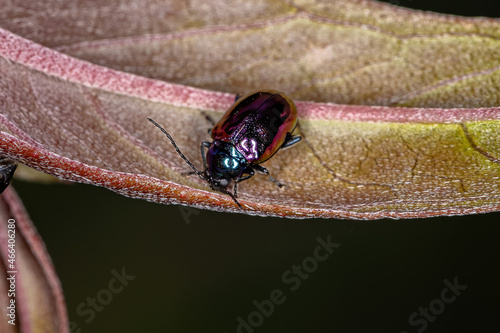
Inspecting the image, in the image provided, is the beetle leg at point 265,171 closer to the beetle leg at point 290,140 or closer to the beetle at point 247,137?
the beetle at point 247,137

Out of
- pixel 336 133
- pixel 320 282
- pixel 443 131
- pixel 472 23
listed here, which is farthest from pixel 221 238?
pixel 472 23

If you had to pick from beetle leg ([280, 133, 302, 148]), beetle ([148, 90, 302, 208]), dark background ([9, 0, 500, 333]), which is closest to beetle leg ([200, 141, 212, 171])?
beetle ([148, 90, 302, 208])

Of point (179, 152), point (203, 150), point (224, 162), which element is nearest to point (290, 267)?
point (224, 162)

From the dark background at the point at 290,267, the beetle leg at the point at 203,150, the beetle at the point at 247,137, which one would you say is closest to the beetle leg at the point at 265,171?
the beetle at the point at 247,137

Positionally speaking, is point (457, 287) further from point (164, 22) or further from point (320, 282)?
point (164, 22)

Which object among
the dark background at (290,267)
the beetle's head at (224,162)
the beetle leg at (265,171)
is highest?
the beetle leg at (265,171)

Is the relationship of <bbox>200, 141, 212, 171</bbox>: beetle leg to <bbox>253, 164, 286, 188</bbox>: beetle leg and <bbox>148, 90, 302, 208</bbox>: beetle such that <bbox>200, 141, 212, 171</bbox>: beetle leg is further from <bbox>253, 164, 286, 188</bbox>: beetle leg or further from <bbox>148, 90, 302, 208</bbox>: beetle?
<bbox>253, 164, 286, 188</bbox>: beetle leg

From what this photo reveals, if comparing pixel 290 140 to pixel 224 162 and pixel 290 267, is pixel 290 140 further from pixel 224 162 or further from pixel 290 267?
pixel 290 267
